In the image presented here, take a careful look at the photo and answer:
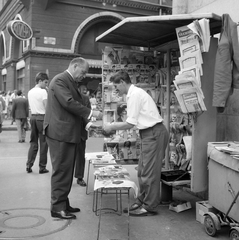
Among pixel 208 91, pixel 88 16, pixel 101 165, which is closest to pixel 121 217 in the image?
pixel 101 165

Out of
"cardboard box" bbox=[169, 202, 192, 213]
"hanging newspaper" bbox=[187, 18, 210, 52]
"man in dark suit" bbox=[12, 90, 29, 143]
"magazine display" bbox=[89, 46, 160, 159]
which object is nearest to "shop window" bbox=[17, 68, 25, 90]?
"man in dark suit" bbox=[12, 90, 29, 143]

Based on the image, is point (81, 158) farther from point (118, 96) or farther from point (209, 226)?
point (209, 226)

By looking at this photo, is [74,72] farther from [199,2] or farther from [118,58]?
[199,2]

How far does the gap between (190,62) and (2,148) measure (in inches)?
313

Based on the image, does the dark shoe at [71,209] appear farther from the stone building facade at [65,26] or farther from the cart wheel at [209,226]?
the stone building facade at [65,26]

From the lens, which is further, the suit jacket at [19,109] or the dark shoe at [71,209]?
the suit jacket at [19,109]

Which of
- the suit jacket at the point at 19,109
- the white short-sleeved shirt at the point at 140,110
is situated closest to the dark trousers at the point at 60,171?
the white short-sleeved shirt at the point at 140,110

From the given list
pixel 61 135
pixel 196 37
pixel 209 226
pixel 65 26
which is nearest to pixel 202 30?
pixel 196 37

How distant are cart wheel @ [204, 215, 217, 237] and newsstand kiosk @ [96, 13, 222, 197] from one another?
1.35ft

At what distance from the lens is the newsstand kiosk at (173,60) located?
4180 millimetres

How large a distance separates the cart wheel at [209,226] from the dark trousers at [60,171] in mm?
1706

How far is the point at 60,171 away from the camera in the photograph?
4.21 meters

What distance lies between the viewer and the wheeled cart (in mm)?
3500

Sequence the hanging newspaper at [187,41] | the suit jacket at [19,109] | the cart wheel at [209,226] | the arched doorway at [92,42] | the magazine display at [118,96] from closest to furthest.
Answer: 1. the cart wheel at [209,226]
2. the hanging newspaper at [187,41]
3. the magazine display at [118,96]
4. the suit jacket at [19,109]
5. the arched doorway at [92,42]
